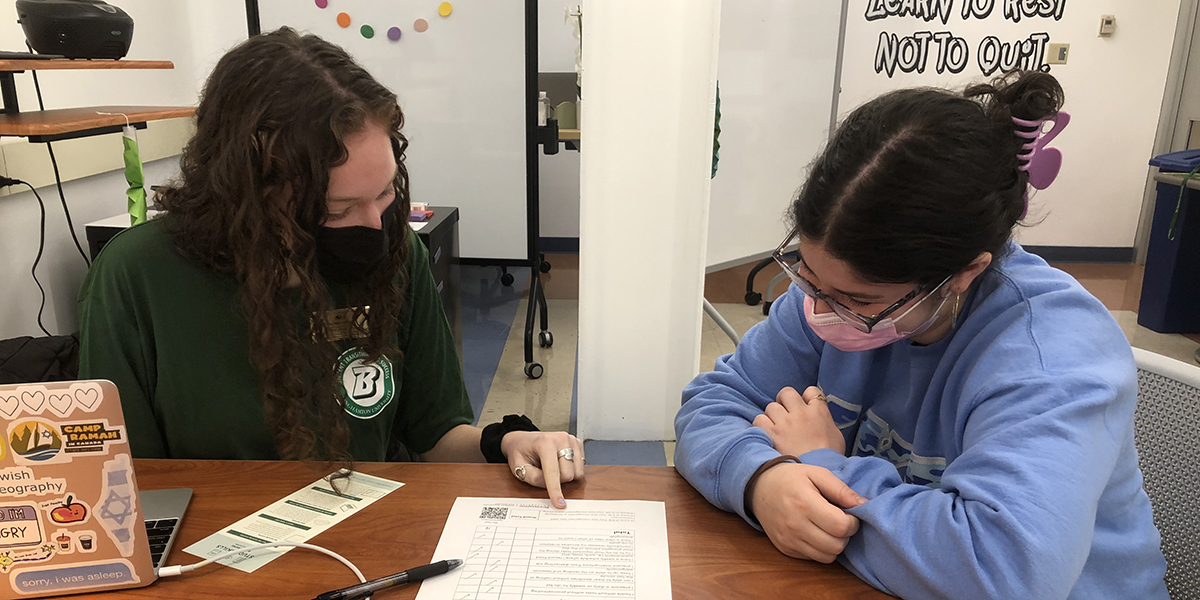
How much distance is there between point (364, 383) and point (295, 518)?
0.97ft

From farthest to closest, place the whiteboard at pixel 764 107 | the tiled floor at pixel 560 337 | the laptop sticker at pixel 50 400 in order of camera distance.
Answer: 1. the whiteboard at pixel 764 107
2. the tiled floor at pixel 560 337
3. the laptop sticker at pixel 50 400

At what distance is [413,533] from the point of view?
0.78 metres

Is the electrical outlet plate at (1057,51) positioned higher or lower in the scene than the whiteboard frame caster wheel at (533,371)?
higher

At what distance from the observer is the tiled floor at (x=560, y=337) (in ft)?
8.61

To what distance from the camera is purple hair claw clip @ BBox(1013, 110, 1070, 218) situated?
76 cm

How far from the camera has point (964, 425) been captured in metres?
0.79

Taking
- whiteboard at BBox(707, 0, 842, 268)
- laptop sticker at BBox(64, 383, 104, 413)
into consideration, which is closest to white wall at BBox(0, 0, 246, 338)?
laptop sticker at BBox(64, 383, 104, 413)

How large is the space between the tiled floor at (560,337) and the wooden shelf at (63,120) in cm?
135

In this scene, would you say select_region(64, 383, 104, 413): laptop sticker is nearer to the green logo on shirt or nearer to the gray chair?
the green logo on shirt

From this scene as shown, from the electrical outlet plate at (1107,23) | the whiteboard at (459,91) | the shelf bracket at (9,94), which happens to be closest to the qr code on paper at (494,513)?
the shelf bracket at (9,94)

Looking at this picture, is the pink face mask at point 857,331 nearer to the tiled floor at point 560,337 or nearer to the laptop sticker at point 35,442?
the laptop sticker at point 35,442

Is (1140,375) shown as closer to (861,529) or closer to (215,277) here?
(861,529)

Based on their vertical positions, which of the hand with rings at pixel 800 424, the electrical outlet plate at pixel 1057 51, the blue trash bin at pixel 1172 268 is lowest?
the blue trash bin at pixel 1172 268

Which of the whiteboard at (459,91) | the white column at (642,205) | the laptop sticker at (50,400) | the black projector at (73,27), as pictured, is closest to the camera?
the laptop sticker at (50,400)
